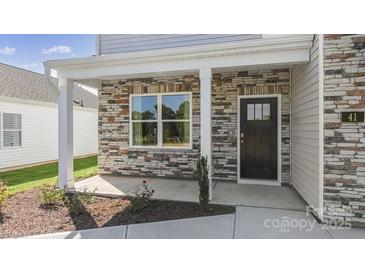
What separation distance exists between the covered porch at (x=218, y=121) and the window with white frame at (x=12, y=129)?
477 cm

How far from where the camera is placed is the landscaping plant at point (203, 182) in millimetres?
4637

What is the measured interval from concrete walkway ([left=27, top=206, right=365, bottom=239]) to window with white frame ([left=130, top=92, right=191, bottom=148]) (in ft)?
11.3

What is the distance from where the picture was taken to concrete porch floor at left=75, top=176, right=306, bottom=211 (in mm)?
5082

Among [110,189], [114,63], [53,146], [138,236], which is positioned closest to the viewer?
[138,236]

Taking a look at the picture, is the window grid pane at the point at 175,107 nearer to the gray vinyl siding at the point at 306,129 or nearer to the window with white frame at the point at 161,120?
the window with white frame at the point at 161,120

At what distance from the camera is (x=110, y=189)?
243 inches

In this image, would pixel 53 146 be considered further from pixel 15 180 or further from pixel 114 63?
pixel 114 63

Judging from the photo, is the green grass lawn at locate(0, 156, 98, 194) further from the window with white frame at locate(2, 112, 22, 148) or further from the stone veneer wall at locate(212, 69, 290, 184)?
the stone veneer wall at locate(212, 69, 290, 184)

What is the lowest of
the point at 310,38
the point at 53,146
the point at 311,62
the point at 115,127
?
the point at 53,146

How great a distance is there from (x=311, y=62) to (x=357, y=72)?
2.84 feet

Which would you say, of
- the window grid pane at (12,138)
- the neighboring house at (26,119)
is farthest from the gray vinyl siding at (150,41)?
the window grid pane at (12,138)

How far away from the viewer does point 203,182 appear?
4.73 m
